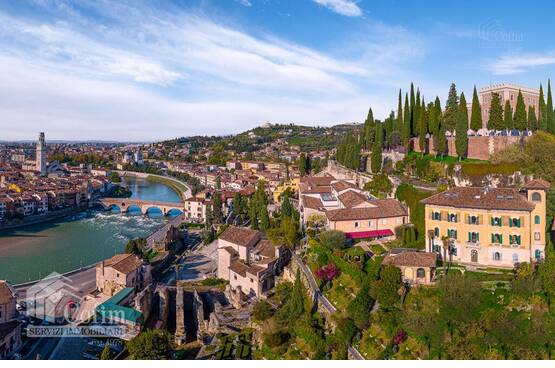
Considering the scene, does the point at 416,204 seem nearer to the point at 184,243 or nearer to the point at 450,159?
the point at 450,159

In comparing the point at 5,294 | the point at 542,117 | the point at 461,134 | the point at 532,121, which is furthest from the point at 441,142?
the point at 5,294

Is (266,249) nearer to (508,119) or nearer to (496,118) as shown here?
(496,118)

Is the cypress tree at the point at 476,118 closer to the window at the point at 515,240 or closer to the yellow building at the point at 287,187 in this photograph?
the window at the point at 515,240

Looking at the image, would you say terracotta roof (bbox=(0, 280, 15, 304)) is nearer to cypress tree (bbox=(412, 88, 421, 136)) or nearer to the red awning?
the red awning

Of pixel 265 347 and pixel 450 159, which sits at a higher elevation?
pixel 450 159

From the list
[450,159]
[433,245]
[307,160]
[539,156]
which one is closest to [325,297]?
[433,245]

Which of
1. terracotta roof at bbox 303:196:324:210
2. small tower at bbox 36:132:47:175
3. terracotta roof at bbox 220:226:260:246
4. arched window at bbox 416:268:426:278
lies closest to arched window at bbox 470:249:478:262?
arched window at bbox 416:268:426:278

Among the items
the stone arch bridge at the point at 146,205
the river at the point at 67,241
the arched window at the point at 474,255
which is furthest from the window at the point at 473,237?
the stone arch bridge at the point at 146,205
